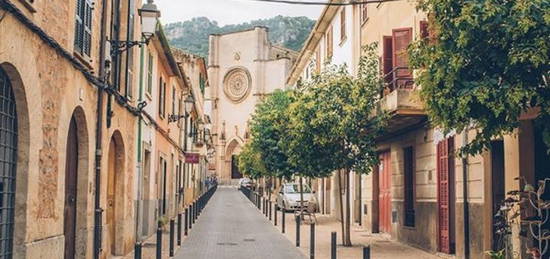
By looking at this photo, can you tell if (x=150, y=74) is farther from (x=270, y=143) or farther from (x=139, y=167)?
(x=270, y=143)

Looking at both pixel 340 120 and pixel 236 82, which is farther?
pixel 236 82

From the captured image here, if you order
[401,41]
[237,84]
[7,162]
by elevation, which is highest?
[237,84]

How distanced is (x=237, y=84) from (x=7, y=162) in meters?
81.4

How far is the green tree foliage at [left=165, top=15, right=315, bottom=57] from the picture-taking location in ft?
482

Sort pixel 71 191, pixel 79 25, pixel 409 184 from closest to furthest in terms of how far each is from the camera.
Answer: pixel 79 25 → pixel 71 191 → pixel 409 184

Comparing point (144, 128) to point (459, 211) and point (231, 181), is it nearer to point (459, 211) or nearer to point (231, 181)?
point (459, 211)

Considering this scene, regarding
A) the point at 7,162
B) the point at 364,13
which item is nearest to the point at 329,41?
the point at 364,13

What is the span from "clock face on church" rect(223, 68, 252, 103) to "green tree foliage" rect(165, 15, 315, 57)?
105ft

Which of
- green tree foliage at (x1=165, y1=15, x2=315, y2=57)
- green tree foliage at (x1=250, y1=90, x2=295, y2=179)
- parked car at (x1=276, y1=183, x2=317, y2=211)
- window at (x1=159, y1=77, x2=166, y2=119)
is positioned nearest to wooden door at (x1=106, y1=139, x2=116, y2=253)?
window at (x1=159, y1=77, x2=166, y2=119)

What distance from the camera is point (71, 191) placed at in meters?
11.9

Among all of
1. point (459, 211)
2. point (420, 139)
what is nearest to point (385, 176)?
point (420, 139)

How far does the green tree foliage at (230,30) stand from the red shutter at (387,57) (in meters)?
101

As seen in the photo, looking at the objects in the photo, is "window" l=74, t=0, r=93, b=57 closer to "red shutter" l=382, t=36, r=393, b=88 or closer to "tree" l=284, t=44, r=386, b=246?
"tree" l=284, t=44, r=386, b=246

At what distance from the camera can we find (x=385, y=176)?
73.0ft
